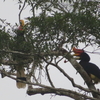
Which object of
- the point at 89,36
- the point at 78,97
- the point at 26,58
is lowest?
the point at 78,97

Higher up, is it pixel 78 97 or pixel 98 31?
pixel 98 31

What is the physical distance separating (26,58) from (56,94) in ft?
3.57

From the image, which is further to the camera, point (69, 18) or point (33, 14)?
point (33, 14)

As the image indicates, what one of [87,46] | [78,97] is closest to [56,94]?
[78,97]

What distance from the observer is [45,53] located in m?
6.31

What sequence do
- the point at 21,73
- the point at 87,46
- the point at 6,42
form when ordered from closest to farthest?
the point at 87,46 < the point at 6,42 < the point at 21,73

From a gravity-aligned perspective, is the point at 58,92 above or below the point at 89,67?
below

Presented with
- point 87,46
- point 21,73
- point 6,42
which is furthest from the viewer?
point 21,73

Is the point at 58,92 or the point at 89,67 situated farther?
the point at 89,67

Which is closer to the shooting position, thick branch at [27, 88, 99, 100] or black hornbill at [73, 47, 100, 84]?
thick branch at [27, 88, 99, 100]

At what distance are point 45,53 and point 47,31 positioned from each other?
388 millimetres

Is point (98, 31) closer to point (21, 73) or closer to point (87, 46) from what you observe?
point (87, 46)

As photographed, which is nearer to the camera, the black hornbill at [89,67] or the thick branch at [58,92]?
the thick branch at [58,92]

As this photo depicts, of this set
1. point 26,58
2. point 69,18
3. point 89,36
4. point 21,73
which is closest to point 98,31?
point 89,36
